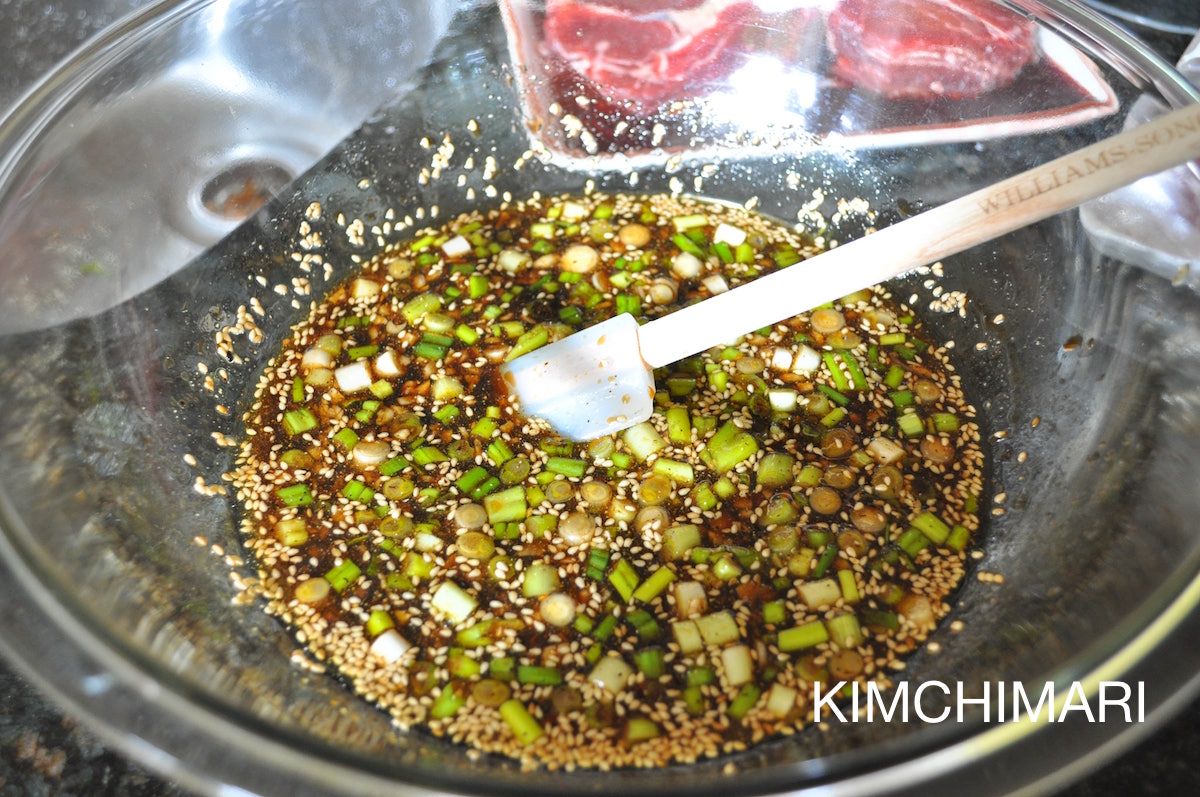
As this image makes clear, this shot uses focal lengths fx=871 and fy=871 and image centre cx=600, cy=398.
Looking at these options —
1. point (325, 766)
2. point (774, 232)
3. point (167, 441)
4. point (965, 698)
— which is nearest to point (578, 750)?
point (325, 766)

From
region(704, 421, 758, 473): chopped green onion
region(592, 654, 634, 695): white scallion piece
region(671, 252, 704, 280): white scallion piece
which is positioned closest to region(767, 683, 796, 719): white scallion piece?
region(592, 654, 634, 695): white scallion piece

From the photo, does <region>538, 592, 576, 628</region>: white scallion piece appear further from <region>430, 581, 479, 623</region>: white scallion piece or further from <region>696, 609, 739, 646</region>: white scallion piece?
<region>696, 609, 739, 646</region>: white scallion piece

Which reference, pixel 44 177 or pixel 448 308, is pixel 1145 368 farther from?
pixel 44 177

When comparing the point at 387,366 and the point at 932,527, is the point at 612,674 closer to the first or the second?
the point at 932,527

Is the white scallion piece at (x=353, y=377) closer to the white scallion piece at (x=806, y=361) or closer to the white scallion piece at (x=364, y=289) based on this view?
the white scallion piece at (x=364, y=289)

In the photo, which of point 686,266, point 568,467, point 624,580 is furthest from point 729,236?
point 624,580

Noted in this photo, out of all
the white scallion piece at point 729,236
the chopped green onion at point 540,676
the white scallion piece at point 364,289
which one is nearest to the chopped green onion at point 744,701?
the chopped green onion at point 540,676
